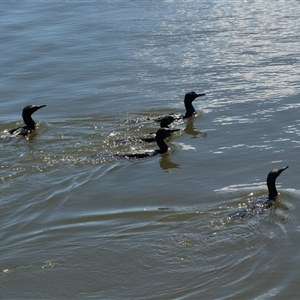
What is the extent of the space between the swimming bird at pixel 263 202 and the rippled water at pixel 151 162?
0.13 meters

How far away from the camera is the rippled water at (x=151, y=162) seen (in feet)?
30.2

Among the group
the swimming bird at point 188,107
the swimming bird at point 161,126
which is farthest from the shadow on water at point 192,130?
the swimming bird at point 161,126

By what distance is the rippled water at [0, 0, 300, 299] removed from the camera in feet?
30.2

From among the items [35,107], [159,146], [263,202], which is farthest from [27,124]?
[263,202]

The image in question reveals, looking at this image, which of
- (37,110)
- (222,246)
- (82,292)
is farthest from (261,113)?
(82,292)

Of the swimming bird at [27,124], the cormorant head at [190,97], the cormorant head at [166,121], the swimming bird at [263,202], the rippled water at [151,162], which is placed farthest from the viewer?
the cormorant head at [190,97]

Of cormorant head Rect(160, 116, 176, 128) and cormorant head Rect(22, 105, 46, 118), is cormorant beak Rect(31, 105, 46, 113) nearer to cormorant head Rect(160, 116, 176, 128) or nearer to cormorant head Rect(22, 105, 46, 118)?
cormorant head Rect(22, 105, 46, 118)

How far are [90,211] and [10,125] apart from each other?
5241 mm

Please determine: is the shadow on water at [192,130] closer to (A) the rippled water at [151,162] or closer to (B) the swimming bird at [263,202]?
(A) the rippled water at [151,162]

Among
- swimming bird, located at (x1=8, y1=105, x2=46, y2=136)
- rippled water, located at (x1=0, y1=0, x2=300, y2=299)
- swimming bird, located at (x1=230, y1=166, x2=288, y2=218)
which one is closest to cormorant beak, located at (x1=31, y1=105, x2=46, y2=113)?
swimming bird, located at (x1=8, y1=105, x2=46, y2=136)

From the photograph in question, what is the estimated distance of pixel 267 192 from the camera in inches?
442

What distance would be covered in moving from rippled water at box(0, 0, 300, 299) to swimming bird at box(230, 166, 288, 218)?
133mm

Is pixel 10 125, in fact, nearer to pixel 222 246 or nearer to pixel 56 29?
pixel 222 246

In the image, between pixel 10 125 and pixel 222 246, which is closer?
pixel 222 246
